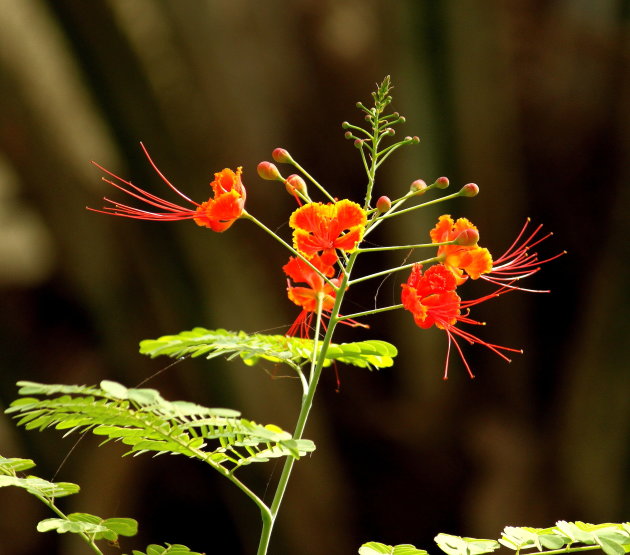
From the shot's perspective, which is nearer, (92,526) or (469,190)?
(92,526)

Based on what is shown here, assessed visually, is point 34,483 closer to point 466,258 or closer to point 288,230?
point 466,258

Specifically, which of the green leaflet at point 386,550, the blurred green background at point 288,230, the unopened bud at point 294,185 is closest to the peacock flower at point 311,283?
the unopened bud at point 294,185

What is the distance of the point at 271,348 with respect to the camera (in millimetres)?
1092

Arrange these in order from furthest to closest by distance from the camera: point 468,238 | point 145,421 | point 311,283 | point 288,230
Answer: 1. point 288,230
2. point 311,283
3. point 468,238
4. point 145,421

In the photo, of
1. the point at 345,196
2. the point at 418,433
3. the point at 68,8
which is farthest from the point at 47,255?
the point at 418,433

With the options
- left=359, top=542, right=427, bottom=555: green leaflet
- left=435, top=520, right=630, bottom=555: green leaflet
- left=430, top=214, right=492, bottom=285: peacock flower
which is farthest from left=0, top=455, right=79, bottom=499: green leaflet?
left=430, top=214, right=492, bottom=285: peacock flower

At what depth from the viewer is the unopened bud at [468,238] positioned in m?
1.00

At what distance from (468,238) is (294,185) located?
279mm

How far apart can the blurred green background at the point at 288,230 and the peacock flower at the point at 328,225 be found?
1283 mm

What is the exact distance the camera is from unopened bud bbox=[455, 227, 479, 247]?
1.00 m

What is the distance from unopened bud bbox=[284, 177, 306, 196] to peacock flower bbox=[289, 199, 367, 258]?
86 mm

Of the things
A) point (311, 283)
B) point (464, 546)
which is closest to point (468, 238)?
point (311, 283)

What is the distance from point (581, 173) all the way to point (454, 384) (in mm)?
880

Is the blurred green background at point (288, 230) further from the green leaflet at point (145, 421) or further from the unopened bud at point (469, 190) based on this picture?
the green leaflet at point (145, 421)
